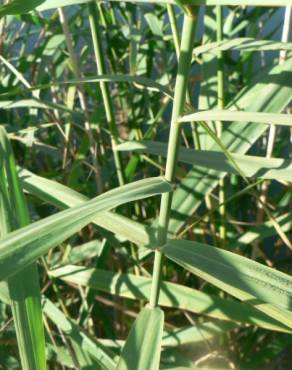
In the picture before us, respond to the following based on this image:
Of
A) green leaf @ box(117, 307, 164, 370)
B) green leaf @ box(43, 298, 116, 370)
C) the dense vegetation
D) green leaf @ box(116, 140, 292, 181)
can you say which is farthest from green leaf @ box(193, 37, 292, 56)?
green leaf @ box(43, 298, 116, 370)

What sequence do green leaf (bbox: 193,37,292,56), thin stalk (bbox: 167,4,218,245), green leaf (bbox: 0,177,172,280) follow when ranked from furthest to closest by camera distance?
1. thin stalk (bbox: 167,4,218,245)
2. green leaf (bbox: 193,37,292,56)
3. green leaf (bbox: 0,177,172,280)

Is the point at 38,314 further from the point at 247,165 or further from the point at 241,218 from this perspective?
the point at 241,218

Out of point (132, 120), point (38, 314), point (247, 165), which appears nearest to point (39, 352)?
point (38, 314)

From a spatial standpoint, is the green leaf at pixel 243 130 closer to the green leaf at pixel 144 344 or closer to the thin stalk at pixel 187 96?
the thin stalk at pixel 187 96

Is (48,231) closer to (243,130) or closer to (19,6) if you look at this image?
(19,6)

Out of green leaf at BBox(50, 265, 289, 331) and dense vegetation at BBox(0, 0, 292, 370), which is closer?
dense vegetation at BBox(0, 0, 292, 370)

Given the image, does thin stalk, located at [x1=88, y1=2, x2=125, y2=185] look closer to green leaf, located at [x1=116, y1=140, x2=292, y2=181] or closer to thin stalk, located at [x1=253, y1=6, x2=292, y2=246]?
green leaf, located at [x1=116, y1=140, x2=292, y2=181]

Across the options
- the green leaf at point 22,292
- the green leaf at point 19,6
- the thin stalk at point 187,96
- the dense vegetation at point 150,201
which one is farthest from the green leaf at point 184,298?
the green leaf at point 19,6
